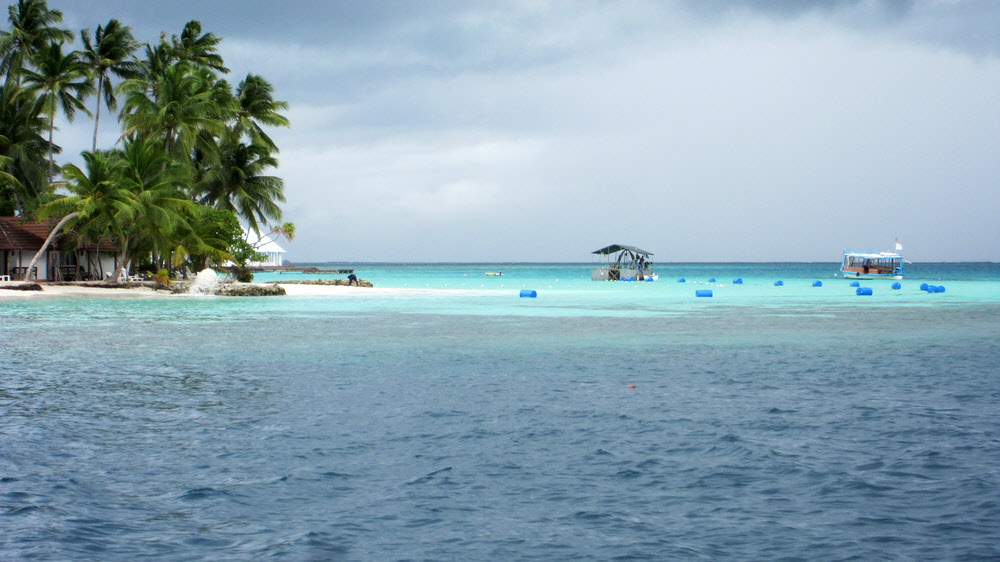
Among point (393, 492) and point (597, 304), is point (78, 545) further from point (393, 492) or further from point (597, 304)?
point (597, 304)

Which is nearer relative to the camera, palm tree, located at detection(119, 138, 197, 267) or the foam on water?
palm tree, located at detection(119, 138, 197, 267)

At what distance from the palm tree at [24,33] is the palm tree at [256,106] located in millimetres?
11655

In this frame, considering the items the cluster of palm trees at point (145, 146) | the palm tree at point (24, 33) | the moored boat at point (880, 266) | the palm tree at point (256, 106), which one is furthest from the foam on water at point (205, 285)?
the moored boat at point (880, 266)

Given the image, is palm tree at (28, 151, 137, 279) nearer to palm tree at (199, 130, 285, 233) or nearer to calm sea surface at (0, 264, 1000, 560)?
palm tree at (199, 130, 285, 233)

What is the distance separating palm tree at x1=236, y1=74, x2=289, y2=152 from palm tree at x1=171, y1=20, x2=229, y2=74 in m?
4.45

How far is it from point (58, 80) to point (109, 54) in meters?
3.15

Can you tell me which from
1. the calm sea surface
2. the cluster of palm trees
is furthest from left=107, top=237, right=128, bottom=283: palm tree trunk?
the calm sea surface

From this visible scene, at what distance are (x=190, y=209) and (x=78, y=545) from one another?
3260 cm

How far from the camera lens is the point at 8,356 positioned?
43.0 feet

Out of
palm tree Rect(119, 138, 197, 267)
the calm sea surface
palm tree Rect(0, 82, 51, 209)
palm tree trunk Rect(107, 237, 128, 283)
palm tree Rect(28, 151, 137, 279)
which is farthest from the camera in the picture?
palm tree Rect(0, 82, 51, 209)

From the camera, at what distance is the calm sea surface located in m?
4.62

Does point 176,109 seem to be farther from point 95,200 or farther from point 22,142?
point 22,142

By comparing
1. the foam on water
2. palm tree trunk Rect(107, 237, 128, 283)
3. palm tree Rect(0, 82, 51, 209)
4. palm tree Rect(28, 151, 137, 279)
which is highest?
palm tree Rect(0, 82, 51, 209)

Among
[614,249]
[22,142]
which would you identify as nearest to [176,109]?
[22,142]
